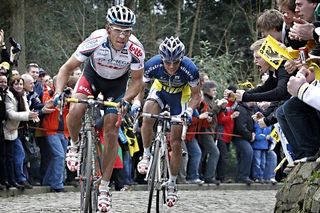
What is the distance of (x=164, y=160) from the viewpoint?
12.3 meters

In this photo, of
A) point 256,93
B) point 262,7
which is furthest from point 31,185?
point 262,7

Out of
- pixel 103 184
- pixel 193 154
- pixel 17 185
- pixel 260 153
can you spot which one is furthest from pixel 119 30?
pixel 260 153

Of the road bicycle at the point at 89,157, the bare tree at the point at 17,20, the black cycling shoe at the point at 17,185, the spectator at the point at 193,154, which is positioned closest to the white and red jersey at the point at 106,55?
the road bicycle at the point at 89,157

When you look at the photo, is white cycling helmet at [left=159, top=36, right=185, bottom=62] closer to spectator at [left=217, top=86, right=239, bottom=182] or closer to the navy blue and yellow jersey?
the navy blue and yellow jersey

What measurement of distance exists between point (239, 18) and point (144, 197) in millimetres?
22745

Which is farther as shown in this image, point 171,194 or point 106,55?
point 171,194

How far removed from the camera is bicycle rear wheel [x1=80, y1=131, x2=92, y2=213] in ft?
32.0

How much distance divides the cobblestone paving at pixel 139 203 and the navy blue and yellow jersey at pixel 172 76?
1.95 m

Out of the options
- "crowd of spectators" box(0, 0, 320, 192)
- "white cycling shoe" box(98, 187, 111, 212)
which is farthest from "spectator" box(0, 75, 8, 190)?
"white cycling shoe" box(98, 187, 111, 212)

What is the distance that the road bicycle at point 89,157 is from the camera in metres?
9.77

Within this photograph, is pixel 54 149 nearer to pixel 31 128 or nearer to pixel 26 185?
pixel 31 128

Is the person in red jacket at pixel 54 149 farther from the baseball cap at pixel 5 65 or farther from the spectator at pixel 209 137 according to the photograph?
the spectator at pixel 209 137

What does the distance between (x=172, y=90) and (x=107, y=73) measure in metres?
2.13

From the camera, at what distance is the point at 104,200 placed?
34.2 ft
